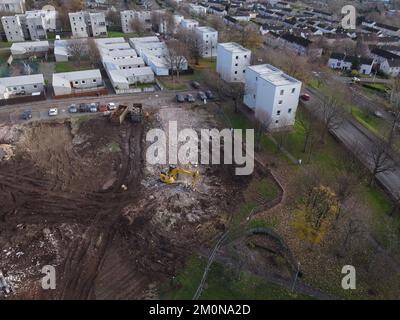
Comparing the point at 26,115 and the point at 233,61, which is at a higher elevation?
the point at 233,61

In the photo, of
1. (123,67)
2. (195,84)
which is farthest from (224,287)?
(123,67)

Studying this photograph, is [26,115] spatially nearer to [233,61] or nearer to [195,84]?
[195,84]

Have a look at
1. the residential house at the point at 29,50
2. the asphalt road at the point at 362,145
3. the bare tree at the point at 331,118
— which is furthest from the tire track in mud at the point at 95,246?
the residential house at the point at 29,50

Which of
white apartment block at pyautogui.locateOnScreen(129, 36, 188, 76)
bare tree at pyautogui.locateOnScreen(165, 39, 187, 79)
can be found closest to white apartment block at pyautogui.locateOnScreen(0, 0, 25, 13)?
white apartment block at pyautogui.locateOnScreen(129, 36, 188, 76)

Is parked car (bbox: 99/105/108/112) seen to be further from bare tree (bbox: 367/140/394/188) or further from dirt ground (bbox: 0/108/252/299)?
bare tree (bbox: 367/140/394/188)

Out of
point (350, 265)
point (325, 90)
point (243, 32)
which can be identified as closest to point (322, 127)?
point (325, 90)

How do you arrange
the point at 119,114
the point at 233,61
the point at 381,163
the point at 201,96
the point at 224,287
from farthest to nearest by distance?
the point at 233,61
the point at 201,96
the point at 119,114
the point at 381,163
the point at 224,287

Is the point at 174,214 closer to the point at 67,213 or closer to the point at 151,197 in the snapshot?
the point at 151,197
